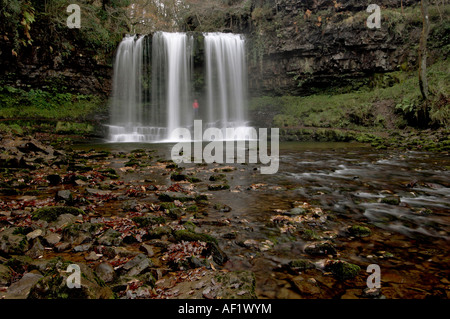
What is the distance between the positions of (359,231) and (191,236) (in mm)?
1830

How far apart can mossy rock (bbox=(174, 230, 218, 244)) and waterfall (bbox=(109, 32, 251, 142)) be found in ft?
54.7

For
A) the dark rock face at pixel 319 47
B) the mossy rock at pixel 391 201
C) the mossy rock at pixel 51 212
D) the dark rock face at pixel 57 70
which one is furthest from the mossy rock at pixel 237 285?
the dark rock face at pixel 57 70

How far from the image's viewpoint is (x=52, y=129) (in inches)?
601

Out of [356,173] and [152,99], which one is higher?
[152,99]

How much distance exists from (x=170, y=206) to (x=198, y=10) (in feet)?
93.2

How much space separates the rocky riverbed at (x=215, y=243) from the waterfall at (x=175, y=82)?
15.4 m

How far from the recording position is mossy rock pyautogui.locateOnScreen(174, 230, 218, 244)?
2.51 m

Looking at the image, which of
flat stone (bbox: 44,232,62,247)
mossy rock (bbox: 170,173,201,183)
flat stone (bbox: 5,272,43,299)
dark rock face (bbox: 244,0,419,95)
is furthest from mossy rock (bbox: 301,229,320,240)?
dark rock face (bbox: 244,0,419,95)

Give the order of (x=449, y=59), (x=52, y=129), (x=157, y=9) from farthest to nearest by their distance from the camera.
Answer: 1. (x=157, y=9)
2. (x=449, y=59)
3. (x=52, y=129)

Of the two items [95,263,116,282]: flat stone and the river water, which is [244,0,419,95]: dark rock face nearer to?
the river water
